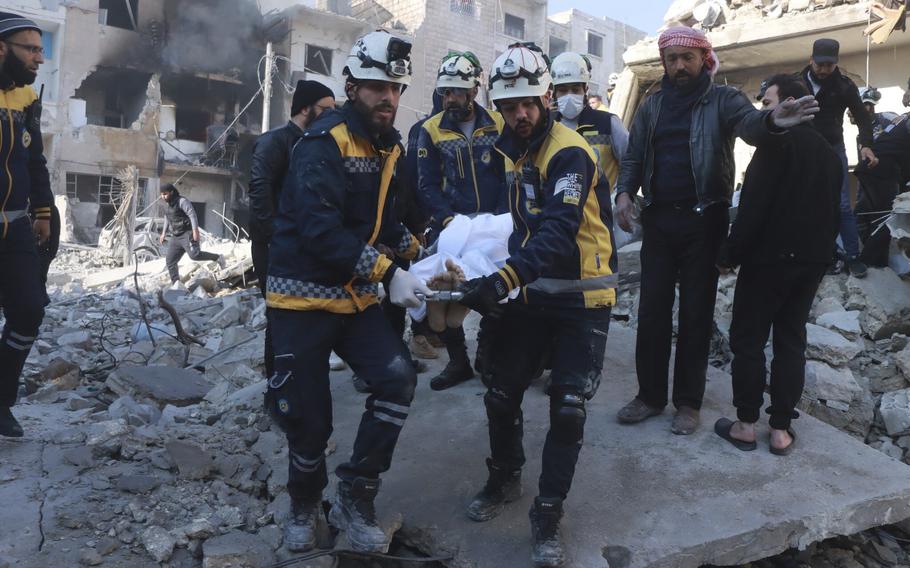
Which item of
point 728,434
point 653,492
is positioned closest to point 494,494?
point 653,492

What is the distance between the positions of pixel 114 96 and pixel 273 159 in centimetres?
3038

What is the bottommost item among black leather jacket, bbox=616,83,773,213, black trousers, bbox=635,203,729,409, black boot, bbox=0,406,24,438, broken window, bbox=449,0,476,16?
black boot, bbox=0,406,24,438

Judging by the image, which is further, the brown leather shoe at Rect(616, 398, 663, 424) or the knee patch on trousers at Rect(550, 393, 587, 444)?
the brown leather shoe at Rect(616, 398, 663, 424)

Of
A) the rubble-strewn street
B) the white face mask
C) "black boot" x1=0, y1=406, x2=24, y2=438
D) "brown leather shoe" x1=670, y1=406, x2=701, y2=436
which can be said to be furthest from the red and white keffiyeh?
"black boot" x1=0, y1=406, x2=24, y2=438

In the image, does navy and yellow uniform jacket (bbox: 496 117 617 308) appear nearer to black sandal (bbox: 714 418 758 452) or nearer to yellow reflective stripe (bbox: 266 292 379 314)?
yellow reflective stripe (bbox: 266 292 379 314)

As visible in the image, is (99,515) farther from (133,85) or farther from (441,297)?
(133,85)

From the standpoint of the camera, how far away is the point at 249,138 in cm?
3222

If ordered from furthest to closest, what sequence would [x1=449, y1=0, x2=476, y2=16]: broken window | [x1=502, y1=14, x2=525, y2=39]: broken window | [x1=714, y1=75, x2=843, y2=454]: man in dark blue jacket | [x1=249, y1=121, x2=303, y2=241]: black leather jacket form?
1. [x1=502, y1=14, x2=525, y2=39]: broken window
2. [x1=449, y1=0, x2=476, y2=16]: broken window
3. [x1=249, y1=121, x2=303, y2=241]: black leather jacket
4. [x1=714, y1=75, x2=843, y2=454]: man in dark blue jacket

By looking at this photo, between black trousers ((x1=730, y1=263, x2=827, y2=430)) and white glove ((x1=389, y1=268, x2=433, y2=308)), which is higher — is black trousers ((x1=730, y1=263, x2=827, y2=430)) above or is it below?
below

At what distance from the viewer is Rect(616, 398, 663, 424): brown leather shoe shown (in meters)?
4.19

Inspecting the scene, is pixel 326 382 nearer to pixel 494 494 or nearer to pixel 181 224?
pixel 494 494

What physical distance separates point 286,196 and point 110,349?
232 inches

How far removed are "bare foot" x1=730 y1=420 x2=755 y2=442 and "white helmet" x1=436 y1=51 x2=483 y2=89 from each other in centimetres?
248

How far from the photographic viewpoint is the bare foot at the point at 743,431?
3911 mm
